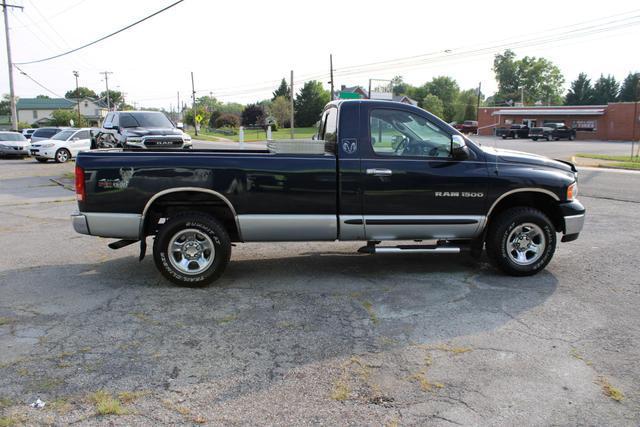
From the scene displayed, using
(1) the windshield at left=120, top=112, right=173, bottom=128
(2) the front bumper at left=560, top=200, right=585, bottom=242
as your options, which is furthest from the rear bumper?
(1) the windshield at left=120, top=112, right=173, bottom=128

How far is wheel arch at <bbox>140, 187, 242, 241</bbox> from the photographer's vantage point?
5.60 metres

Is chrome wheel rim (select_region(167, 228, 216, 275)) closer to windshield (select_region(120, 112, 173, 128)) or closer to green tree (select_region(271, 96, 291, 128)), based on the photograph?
windshield (select_region(120, 112, 173, 128))

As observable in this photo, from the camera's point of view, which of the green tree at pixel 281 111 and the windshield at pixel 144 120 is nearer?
the windshield at pixel 144 120

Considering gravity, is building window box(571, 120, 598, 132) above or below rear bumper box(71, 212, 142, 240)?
above

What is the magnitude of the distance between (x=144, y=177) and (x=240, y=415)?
3.09 metres

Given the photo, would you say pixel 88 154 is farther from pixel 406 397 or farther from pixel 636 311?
pixel 636 311

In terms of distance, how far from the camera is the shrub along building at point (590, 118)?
176 ft

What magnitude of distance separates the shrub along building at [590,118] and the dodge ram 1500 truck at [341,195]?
46099mm

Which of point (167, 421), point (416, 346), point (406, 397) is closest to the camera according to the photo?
point (167, 421)

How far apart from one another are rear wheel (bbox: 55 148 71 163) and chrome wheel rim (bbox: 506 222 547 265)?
23485mm

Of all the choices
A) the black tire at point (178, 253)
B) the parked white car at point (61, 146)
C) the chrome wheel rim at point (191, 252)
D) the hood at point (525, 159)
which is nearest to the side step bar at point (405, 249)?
the hood at point (525, 159)

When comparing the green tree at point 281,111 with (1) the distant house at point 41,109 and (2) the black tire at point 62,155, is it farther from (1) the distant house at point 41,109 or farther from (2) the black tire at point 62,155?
(2) the black tire at point 62,155

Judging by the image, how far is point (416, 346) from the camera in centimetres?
424

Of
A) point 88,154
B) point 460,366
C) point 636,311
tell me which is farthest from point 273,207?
point 636,311
